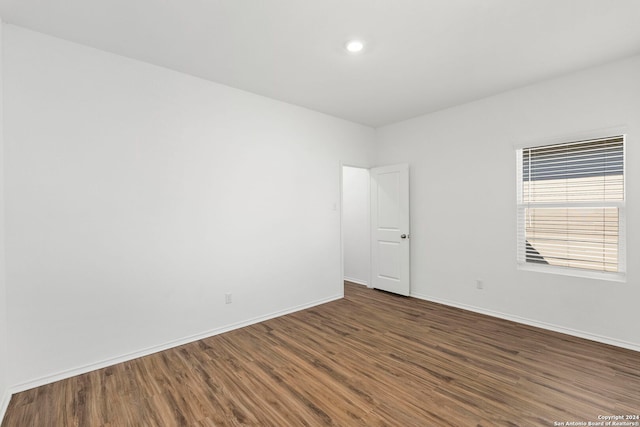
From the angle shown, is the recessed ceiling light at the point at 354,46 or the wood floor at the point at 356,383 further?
the recessed ceiling light at the point at 354,46

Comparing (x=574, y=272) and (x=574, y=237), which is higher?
(x=574, y=237)

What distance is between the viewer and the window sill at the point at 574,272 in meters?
3.02

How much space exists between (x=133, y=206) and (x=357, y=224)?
12.4 ft

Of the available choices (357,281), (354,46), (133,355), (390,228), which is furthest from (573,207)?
(133,355)

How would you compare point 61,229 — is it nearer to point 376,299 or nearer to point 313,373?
point 313,373

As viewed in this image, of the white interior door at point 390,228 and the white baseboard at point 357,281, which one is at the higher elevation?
the white interior door at point 390,228

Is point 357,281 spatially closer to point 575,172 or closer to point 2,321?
point 575,172

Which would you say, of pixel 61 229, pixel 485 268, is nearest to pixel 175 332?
pixel 61 229

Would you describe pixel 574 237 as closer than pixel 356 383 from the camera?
No

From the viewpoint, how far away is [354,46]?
103 inches

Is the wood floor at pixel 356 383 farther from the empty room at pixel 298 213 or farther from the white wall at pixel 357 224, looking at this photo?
the white wall at pixel 357 224

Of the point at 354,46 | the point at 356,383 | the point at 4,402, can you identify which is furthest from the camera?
the point at 354,46

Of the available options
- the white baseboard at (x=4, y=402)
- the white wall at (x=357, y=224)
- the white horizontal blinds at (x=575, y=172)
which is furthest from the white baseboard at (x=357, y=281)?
Result: the white baseboard at (x=4, y=402)

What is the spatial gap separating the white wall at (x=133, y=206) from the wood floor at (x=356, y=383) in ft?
1.24
